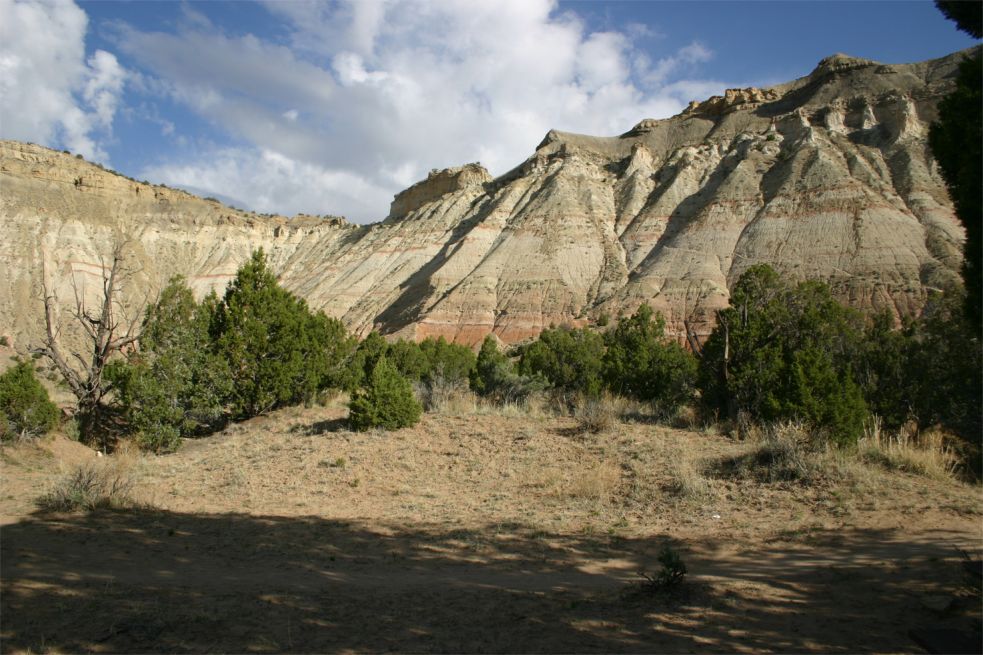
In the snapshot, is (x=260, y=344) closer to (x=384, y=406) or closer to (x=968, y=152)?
(x=384, y=406)

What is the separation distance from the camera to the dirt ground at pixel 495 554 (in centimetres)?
493

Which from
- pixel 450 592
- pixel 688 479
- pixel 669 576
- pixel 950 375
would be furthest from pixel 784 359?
pixel 450 592

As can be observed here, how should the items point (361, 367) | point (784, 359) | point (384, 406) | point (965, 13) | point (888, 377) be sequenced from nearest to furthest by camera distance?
1. point (965, 13)
2. point (784, 359)
3. point (384, 406)
4. point (888, 377)
5. point (361, 367)

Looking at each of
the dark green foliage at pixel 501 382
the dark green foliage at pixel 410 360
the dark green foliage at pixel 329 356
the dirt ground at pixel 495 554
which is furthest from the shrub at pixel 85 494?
the dark green foliage at pixel 410 360

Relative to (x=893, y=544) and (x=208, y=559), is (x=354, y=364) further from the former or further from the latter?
(x=893, y=544)

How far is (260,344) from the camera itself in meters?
16.5

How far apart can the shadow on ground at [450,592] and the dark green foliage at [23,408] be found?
7.70 metres

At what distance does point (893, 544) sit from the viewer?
21.6 ft

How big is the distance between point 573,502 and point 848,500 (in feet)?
12.4

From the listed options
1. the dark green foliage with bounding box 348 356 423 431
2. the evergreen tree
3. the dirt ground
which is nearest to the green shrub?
the dark green foliage with bounding box 348 356 423 431

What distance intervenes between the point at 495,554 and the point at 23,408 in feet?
43.6

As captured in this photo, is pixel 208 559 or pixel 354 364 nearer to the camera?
pixel 208 559

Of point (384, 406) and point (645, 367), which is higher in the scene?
point (645, 367)

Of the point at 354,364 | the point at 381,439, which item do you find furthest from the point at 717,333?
the point at 354,364
